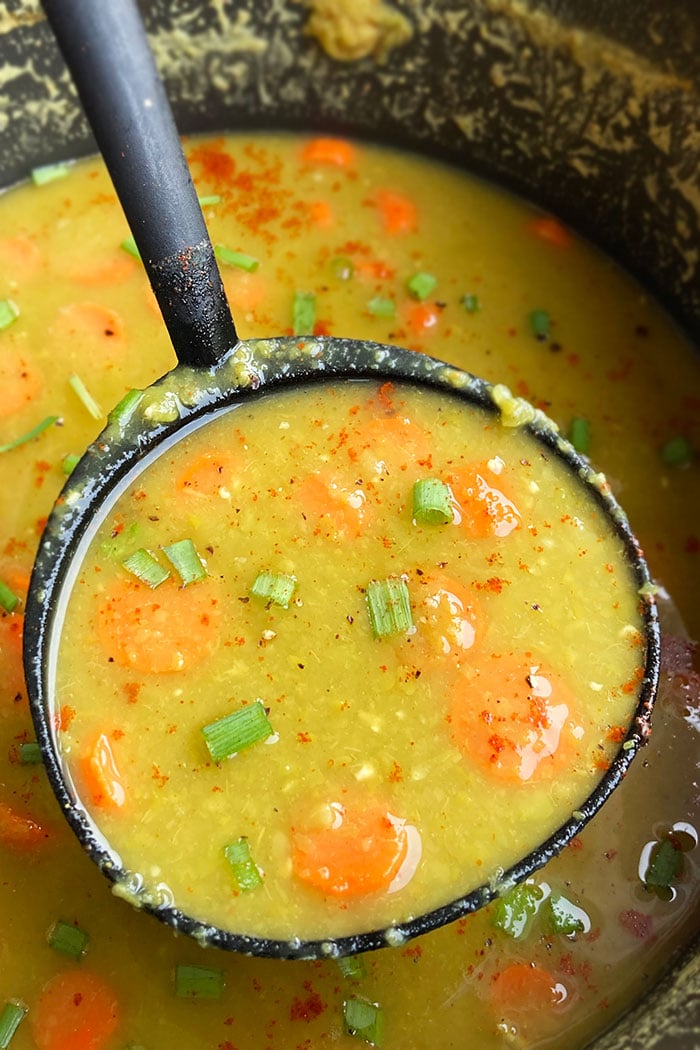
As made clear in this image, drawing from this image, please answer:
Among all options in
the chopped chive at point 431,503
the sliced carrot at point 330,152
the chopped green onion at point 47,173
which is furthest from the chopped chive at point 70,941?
the sliced carrot at point 330,152

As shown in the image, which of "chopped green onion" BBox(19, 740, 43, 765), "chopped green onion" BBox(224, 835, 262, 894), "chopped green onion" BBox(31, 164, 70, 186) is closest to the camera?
"chopped green onion" BBox(224, 835, 262, 894)

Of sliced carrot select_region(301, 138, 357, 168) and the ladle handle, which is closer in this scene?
the ladle handle

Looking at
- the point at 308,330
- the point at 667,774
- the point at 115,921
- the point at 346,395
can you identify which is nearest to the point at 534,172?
the point at 308,330

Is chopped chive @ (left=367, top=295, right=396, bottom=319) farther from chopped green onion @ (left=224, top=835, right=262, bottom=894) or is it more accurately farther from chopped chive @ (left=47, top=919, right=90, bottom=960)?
chopped chive @ (left=47, top=919, right=90, bottom=960)

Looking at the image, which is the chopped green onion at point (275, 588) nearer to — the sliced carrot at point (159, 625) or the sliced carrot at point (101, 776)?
the sliced carrot at point (159, 625)

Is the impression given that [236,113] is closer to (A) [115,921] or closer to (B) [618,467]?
(B) [618,467]

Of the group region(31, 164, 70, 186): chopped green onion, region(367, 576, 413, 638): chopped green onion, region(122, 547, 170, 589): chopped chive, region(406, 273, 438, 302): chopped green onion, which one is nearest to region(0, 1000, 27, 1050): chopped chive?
region(122, 547, 170, 589): chopped chive

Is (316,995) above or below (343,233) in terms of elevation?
below

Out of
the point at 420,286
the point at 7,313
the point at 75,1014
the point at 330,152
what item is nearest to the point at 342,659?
the point at 75,1014

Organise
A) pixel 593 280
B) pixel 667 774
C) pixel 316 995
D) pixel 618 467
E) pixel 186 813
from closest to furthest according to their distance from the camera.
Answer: pixel 186 813 → pixel 316 995 → pixel 667 774 → pixel 618 467 → pixel 593 280
